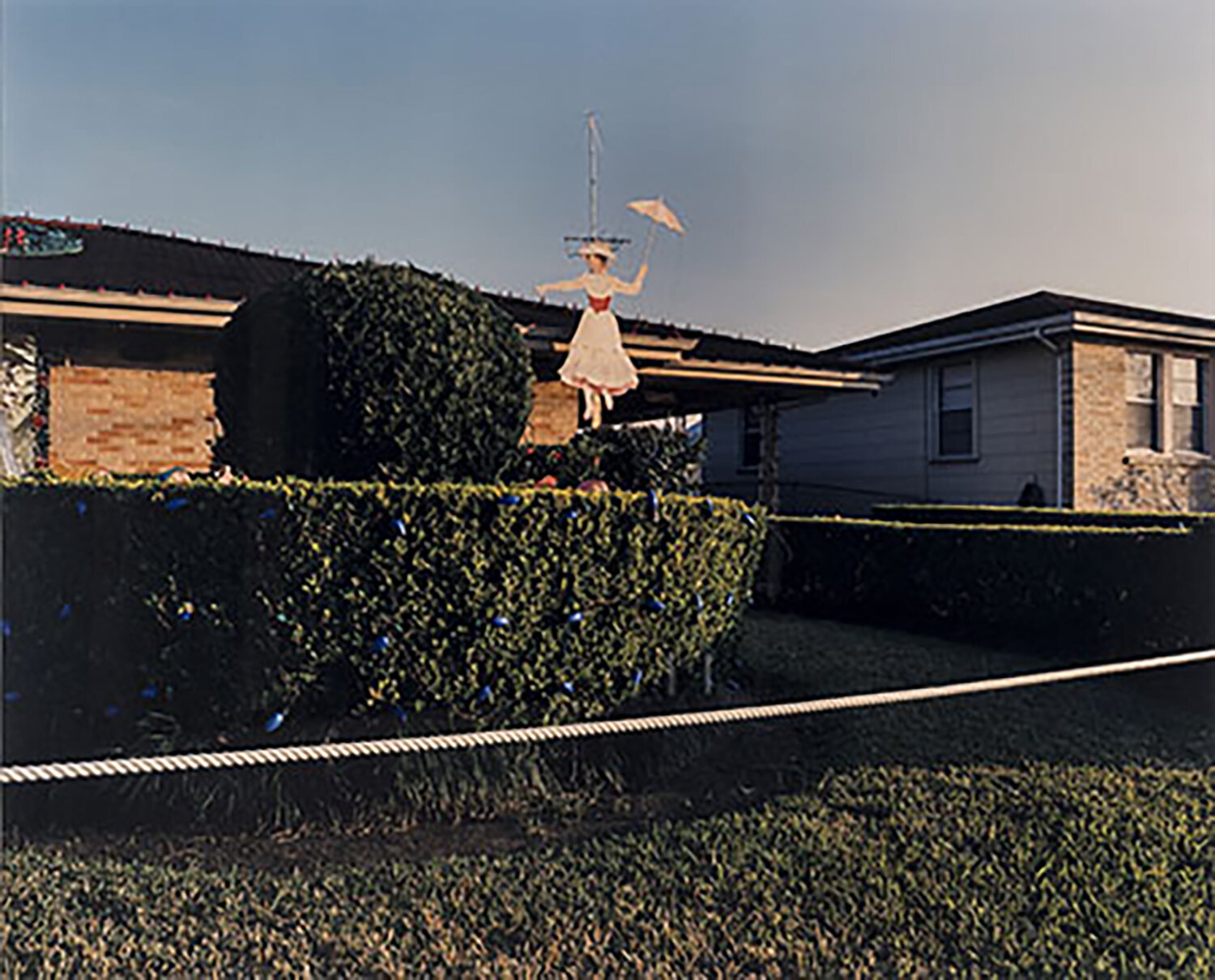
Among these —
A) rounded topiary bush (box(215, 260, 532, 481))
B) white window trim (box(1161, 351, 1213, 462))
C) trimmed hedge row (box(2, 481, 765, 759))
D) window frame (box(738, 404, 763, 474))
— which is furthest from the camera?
window frame (box(738, 404, 763, 474))

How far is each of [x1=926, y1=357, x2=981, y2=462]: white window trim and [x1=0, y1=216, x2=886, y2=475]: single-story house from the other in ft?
20.9

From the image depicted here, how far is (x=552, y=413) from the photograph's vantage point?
11969 millimetres

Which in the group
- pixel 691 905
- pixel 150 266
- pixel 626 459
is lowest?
pixel 691 905

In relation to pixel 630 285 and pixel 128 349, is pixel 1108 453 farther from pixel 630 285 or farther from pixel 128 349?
pixel 128 349

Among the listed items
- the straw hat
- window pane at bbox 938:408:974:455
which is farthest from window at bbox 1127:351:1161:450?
the straw hat

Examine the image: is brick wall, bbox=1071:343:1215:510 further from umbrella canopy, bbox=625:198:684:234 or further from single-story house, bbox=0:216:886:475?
umbrella canopy, bbox=625:198:684:234

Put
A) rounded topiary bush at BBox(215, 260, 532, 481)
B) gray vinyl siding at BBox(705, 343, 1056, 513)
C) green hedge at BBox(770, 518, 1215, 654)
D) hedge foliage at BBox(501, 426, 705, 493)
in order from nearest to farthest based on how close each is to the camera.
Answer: rounded topiary bush at BBox(215, 260, 532, 481) < hedge foliage at BBox(501, 426, 705, 493) < green hedge at BBox(770, 518, 1215, 654) < gray vinyl siding at BBox(705, 343, 1056, 513)

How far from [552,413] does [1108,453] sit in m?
9.47

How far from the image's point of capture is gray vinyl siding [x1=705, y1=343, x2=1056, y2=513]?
50.8 ft

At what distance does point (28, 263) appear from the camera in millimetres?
9820

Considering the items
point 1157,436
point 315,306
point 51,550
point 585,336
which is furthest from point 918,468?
point 51,550

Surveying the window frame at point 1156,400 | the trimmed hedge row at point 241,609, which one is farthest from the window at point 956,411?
the trimmed hedge row at point 241,609

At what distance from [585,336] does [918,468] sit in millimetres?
9647

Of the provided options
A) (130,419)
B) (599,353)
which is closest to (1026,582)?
(599,353)
